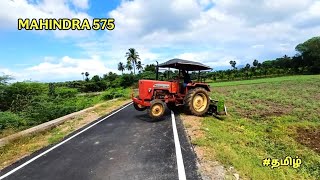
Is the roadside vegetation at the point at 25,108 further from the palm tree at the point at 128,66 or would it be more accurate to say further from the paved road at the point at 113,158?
the palm tree at the point at 128,66

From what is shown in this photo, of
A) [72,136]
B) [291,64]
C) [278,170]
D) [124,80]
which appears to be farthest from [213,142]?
[291,64]

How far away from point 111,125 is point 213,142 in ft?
17.8

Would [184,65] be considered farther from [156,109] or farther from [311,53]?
[311,53]

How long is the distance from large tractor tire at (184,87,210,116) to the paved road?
2527 millimetres

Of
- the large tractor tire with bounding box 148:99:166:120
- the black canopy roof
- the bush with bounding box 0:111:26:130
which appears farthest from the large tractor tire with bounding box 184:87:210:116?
the bush with bounding box 0:111:26:130

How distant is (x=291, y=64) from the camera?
83.9 meters

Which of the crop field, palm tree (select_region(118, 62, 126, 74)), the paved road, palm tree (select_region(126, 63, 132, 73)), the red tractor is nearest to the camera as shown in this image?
the paved road

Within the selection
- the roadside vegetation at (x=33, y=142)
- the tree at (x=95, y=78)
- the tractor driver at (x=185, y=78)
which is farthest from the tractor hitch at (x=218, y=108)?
the tree at (x=95, y=78)

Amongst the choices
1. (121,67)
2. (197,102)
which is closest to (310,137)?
(197,102)

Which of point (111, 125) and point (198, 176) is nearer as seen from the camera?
point (198, 176)

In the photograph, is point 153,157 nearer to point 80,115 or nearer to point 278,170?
point 278,170

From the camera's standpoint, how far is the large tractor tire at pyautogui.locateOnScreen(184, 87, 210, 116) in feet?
44.7

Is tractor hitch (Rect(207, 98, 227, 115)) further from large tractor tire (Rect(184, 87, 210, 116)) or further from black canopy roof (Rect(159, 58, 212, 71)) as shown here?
black canopy roof (Rect(159, 58, 212, 71))

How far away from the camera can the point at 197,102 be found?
46.1ft
